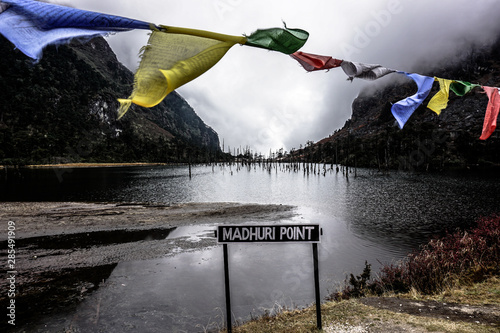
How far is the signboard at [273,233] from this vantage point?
445 cm

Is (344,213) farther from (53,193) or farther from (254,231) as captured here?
(53,193)

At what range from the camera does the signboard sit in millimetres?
4449

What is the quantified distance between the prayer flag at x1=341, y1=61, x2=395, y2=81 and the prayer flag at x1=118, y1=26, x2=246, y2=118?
278 centimetres

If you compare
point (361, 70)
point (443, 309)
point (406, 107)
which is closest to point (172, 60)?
point (361, 70)

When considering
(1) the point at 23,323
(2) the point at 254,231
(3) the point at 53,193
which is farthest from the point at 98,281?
(3) the point at 53,193

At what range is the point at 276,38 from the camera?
3.15 metres

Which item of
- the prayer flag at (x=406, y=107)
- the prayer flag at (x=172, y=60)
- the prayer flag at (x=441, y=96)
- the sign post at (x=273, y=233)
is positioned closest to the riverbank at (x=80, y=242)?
the sign post at (x=273, y=233)

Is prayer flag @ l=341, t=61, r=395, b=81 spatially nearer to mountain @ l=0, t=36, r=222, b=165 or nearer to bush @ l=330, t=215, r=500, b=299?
bush @ l=330, t=215, r=500, b=299

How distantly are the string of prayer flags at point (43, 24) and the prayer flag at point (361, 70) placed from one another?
3814mm

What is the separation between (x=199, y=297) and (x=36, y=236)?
13.2 meters

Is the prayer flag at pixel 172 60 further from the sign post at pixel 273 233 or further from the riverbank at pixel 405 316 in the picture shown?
the riverbank at pixel 405 316

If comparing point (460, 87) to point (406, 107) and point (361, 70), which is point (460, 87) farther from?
point (361, 70)

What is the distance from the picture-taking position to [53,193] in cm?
3678

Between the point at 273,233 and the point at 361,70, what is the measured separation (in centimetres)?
327
